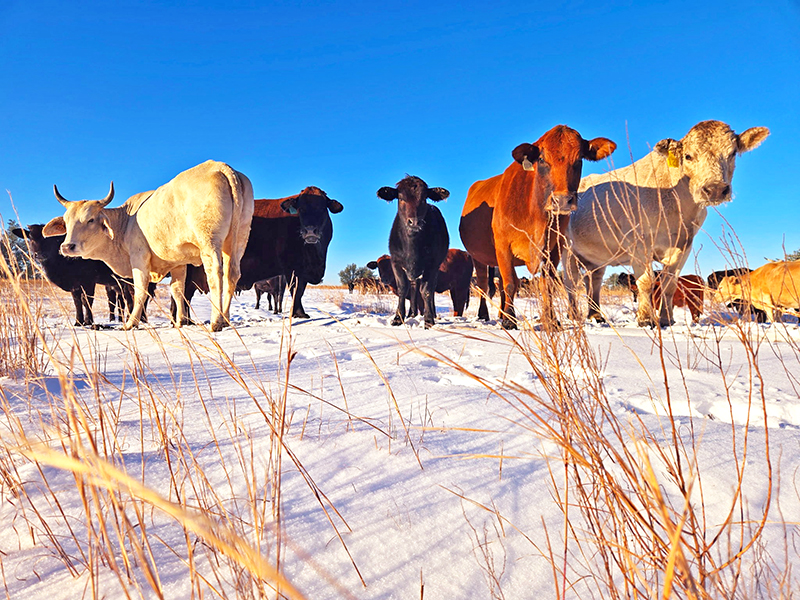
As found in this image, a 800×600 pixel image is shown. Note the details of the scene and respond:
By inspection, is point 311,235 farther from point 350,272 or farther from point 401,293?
point 350,272

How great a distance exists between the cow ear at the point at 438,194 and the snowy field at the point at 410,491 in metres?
4.84

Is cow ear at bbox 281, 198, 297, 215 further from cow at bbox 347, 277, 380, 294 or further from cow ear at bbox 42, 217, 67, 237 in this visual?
cow at bbox 347, 277, 380, 294

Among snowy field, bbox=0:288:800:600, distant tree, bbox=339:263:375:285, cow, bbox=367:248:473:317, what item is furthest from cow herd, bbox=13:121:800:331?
distant tree, bbox=339:263:375:285

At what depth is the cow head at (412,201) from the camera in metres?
6.21

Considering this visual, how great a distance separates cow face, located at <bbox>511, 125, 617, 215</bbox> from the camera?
17.0ft

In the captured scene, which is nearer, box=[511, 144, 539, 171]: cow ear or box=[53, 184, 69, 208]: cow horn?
box=[511, 144, 539, 171]: cow ear

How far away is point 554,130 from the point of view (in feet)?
17.6

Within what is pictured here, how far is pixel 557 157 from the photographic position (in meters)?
5.21

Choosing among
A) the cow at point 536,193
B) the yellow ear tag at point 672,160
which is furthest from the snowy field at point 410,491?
the yellow ear tag at point 672,160

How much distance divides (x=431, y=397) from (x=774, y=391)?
5.64 ft

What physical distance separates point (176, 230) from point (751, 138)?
7.38m

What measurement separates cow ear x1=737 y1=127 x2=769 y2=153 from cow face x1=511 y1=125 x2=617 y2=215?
1603 millimetres

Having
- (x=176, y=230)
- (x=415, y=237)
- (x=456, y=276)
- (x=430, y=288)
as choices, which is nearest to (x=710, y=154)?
(x=415, y=237)

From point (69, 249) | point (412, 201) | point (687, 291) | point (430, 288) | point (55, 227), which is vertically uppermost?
point (412, 201)
